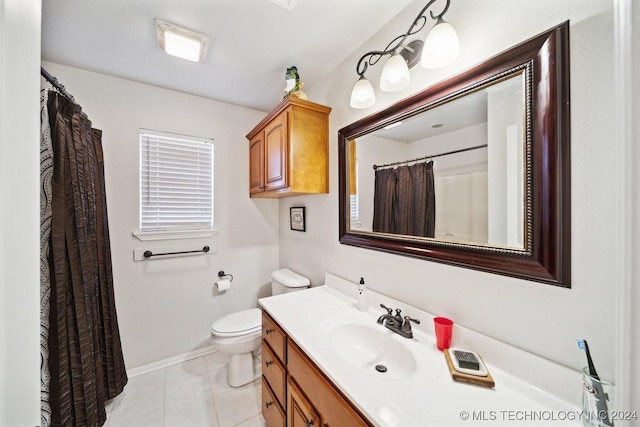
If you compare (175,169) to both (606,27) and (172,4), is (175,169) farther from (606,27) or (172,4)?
(606,27)

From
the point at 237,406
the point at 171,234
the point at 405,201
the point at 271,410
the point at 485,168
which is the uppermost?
the point at 485,168

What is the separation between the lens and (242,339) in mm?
1773

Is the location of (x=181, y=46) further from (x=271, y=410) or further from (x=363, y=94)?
(x=271, y=410)

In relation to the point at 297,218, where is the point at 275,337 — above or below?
below

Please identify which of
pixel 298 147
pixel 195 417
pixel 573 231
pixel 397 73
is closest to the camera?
pixel 573 231

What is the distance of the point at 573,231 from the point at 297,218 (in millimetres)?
1783

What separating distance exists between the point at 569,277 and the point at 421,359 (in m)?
0.56

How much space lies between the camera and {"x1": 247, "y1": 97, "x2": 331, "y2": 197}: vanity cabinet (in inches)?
64.8

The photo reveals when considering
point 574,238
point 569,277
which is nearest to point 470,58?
point 574,238

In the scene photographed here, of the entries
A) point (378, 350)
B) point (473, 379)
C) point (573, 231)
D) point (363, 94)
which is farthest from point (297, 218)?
point (573, 231)

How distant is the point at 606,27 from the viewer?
0.67 meters

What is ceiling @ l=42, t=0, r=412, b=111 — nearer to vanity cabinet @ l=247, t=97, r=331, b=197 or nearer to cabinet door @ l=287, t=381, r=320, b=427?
vanity cabinet @ l=247, t=97, r=331, b=197
